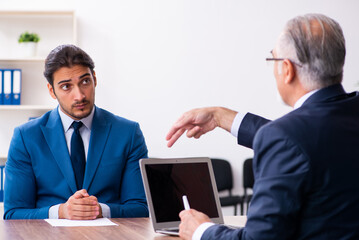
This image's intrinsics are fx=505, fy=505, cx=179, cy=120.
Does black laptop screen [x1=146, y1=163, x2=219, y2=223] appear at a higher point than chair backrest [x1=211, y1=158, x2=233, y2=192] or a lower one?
higher

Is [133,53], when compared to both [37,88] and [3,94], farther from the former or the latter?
[3,94]

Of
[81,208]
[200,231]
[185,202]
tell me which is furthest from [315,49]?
[81,208]

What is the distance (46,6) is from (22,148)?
9.21 ft

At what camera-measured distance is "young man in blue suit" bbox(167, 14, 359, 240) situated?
3.92ft

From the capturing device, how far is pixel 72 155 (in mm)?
2340

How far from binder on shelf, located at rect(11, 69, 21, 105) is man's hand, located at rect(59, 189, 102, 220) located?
2.70 metres

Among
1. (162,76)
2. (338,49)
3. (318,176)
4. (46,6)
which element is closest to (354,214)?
(318,176)

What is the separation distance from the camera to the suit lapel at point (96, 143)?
2.31 metres

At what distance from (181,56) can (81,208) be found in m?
3.18

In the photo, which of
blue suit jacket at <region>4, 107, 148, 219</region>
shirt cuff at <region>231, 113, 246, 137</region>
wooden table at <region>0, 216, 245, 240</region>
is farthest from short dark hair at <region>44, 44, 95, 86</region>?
shirt cuff at <region>231, 113, 246, 137</region>

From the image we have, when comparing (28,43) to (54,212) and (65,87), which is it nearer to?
(65,87)

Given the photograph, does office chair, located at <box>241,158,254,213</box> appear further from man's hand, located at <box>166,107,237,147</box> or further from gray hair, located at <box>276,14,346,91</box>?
gray hair, located at <box>276,14,346,91</box>

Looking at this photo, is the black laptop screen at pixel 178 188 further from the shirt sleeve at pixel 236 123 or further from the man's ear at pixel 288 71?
the man's ear at pixel 288 71

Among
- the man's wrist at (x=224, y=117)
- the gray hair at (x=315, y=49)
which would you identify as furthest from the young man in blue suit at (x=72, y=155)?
the gray hair at (x=315, y=49)
